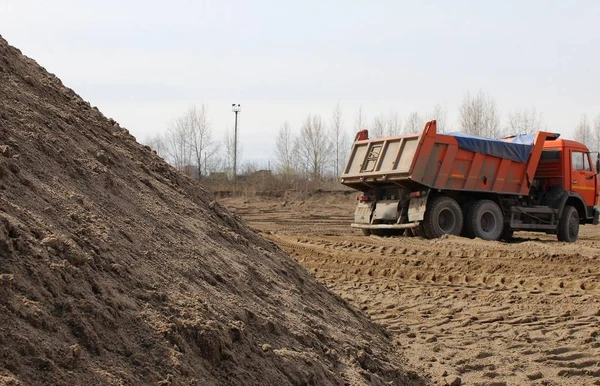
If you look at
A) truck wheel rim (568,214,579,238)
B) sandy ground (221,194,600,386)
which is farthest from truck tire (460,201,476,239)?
truck wheel rim (568,214,579,238)

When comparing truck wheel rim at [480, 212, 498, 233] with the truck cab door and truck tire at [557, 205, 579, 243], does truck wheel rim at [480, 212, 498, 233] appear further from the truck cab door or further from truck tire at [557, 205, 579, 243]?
the truck cab door

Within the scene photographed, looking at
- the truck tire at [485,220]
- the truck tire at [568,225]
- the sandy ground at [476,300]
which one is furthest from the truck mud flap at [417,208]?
the truck tire at [568,225]

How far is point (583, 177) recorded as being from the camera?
19031mm

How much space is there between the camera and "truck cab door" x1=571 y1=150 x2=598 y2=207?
18.8m

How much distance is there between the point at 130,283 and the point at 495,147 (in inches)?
553

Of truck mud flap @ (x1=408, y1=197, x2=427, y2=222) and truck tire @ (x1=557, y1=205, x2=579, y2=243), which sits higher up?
truck mud flap @ (x1=408, y1=197, x2=427, y2=222)

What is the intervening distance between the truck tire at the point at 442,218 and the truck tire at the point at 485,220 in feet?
0.98

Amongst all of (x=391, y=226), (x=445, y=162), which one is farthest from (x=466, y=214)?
(x=391, y=226)

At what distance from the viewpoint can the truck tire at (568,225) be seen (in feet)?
61.2

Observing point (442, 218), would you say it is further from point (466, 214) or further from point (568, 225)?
point (568, 225)

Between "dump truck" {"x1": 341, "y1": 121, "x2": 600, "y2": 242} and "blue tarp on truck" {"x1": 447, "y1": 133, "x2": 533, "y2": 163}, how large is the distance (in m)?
0.02

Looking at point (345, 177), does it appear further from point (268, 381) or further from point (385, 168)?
point (268, 381)

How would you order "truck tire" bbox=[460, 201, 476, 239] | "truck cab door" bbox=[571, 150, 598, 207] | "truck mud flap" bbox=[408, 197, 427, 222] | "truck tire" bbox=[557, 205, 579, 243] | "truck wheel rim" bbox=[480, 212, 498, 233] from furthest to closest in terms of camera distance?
"truck cab door" bbox=[571, 150, 598, 207], "truck tire" bbox=[557, 205, 579, 243], "truck wheel rim" bbox=[480, 212, 498, 233], "truck tire" bbox=[460, 201, 476, 239], "truck mud flap" bbox=[408, 197, 427, 222]

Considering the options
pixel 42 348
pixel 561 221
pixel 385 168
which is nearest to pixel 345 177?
pixel 385 168
